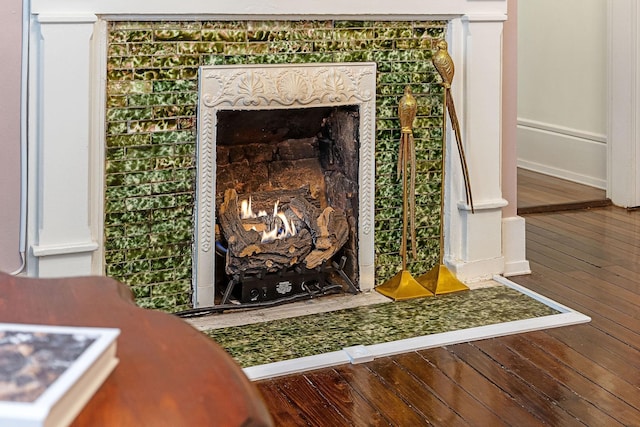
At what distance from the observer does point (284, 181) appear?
3.50 metres

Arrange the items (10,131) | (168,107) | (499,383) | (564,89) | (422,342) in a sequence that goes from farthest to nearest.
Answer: (564,89) < (168,107) < (422,342) < (10,131) < (499,383)

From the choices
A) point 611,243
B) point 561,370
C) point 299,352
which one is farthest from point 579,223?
point 299,352

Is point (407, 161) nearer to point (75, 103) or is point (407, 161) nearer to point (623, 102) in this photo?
point (75, 103)

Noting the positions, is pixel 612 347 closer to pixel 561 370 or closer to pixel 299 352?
pixel 561 370

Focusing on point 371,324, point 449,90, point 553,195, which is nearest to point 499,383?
point 371,324

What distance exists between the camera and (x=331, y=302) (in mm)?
3355

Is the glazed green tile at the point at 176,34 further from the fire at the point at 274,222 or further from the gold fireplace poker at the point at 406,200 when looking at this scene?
the gold fireplace poker at the point at 406,200

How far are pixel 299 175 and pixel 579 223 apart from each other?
1942mm

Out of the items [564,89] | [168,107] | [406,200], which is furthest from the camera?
[564,89]

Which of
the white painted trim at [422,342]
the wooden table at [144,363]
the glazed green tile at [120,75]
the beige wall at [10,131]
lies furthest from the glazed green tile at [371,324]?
the wooden table at [144,363]

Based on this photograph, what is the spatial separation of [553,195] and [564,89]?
2.90ft

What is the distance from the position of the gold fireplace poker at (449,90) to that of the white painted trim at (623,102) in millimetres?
1882

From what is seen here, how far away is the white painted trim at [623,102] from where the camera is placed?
4922 mm

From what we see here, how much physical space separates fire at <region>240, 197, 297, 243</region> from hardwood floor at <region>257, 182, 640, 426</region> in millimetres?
753
